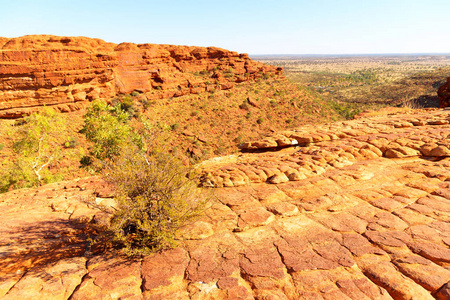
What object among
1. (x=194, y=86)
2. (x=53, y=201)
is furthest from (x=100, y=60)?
(x=53, y=201)

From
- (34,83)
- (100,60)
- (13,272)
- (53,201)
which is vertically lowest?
(53,201)

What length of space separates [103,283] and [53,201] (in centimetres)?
543

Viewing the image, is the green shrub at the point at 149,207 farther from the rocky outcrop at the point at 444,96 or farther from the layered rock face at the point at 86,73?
the layered rock face at the point at 86,73

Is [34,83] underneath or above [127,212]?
above

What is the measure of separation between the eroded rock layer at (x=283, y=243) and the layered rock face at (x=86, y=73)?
23.3 m

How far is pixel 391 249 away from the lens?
398 centimetres

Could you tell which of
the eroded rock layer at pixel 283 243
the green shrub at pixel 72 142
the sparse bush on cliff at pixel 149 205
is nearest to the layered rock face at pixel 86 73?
the green shrub at pixel 72 142

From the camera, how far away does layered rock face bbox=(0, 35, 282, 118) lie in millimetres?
25172

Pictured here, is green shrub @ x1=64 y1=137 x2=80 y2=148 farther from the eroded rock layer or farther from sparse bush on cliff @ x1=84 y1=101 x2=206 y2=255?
sparse bush on cliff @ x1=84 y1=101 x2=206 y2=255

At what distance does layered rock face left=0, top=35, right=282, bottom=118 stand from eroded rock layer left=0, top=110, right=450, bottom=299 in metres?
23.3

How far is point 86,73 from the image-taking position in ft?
92.6

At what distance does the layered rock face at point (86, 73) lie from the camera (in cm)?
2517

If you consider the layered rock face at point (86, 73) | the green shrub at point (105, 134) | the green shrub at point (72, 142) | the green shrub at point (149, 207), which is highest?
the layered rock face at point (86, 73)

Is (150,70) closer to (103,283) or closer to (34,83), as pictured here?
(34,83)
